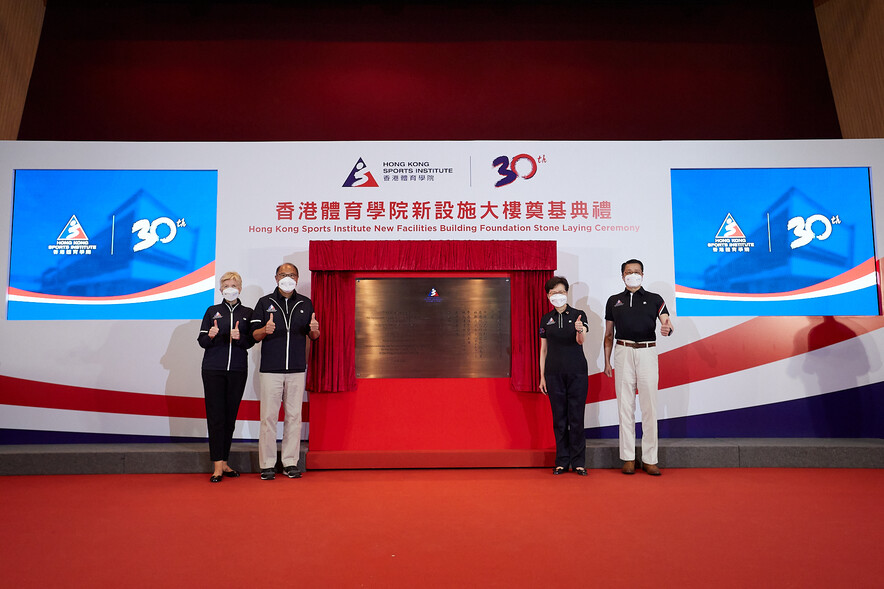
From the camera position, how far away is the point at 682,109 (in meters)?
5.34

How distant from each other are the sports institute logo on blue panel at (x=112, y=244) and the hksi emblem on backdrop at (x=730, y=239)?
4379 mm

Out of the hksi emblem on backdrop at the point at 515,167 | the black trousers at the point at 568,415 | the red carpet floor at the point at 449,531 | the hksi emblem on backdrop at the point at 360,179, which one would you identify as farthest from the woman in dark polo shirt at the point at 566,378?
the hksi emblem on backdrop at the point at 360,179

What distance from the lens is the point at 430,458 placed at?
13.7 feet

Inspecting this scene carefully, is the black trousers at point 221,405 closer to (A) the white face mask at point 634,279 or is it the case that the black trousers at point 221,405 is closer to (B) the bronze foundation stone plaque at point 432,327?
(B) the bronze foundation stone plaque at point 432,327

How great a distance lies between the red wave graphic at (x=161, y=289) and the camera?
4.78 m

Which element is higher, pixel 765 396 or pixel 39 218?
pixel 39 218

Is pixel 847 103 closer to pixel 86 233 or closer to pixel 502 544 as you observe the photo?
pixel 502 544

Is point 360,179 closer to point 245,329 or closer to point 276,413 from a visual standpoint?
point 245,329

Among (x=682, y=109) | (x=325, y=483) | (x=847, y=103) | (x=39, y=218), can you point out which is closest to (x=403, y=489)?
(x=325, y=483)

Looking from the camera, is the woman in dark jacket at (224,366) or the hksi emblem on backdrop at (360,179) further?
the hksi emblem on backdrop at (360,179)

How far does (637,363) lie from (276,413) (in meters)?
2.60

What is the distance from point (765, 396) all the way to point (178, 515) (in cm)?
453

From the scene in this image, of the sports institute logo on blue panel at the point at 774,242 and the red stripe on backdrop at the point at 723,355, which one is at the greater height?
the sports institute logo on blue panel at the point at 774,242

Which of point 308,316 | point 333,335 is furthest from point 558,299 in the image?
point 308,316
